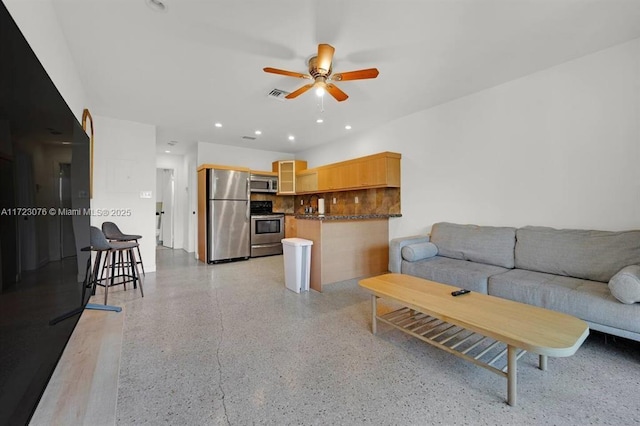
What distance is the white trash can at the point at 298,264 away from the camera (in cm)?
339

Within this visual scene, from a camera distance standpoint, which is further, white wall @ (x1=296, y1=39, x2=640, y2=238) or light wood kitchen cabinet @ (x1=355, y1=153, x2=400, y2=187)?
light wood kitchen cabinet @ (x1=355, y1=153, x2=400, y2=187)

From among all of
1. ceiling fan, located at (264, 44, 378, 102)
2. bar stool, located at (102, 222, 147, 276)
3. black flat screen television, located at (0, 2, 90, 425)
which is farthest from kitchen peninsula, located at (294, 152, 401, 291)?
black flat screen television, located at (0, 2, 90, 425)

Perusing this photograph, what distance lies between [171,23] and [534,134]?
3.70 m

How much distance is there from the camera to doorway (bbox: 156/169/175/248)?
713cm

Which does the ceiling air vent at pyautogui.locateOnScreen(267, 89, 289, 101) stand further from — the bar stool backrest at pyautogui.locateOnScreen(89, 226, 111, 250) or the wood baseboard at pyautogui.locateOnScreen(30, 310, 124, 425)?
the wood baseboard at pyautogui.locateOnScreen(30, 310, 124, 425)

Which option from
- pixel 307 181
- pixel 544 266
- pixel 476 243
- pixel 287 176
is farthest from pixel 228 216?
pixel 544 266

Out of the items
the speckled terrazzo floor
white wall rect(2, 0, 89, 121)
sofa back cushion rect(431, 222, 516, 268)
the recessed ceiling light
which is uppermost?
the recessed ceiling light

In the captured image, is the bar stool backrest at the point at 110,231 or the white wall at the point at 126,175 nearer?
the bar stool backrest at the point at 110,231

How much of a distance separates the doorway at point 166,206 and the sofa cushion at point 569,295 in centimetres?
733

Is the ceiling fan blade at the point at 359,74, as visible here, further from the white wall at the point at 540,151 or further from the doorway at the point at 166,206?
the doorway at the point at 166,206

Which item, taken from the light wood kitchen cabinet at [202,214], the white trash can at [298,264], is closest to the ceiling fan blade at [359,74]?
the white trash can at [298,264]

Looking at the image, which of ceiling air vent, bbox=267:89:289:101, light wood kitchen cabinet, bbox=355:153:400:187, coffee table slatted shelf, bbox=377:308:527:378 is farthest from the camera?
light wood kitchen cabinet, bbox=355:153:400:187

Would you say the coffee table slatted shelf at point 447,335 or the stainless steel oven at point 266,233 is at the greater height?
the stainless steel oven at point 266,233

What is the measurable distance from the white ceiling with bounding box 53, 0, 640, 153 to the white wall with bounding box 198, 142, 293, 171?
1.98m
